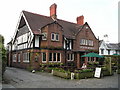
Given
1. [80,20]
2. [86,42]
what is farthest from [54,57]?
[80,20]

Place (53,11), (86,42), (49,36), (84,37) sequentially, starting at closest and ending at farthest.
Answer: (49,36), (53,11), (84,37), (86,42)

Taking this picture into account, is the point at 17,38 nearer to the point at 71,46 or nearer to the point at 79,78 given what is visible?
the point at 71,46

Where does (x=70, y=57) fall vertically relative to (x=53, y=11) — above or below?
below

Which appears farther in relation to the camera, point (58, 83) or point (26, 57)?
point (26, 57)

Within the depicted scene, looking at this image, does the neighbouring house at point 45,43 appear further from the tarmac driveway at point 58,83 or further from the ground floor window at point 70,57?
the tarmac driveway at point 58,83

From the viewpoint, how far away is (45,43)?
2192 centimetres

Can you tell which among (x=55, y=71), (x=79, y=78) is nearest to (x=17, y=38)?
(x=55, y=71)

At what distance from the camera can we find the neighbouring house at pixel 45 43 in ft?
70.9

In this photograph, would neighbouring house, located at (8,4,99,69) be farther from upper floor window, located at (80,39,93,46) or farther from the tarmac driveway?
the tarmac driveway

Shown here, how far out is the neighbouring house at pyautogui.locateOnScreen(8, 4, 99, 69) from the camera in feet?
70.9

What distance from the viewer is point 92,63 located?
27438 mm

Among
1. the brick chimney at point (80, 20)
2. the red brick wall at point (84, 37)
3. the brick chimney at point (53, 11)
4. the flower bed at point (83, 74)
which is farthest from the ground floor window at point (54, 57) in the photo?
the brick chimney at point (80, 20)

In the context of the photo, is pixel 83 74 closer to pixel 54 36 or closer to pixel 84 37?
pixel 54 36

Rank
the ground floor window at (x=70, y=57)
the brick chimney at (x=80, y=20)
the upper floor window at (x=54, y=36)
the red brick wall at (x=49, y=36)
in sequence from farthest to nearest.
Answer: the brick chimney at (x=80, y=20)
the ground floor window at (x=70, y=57)
the upper floor window at (x=54, y=36)
the red brick wall at (x=49, y=36)
